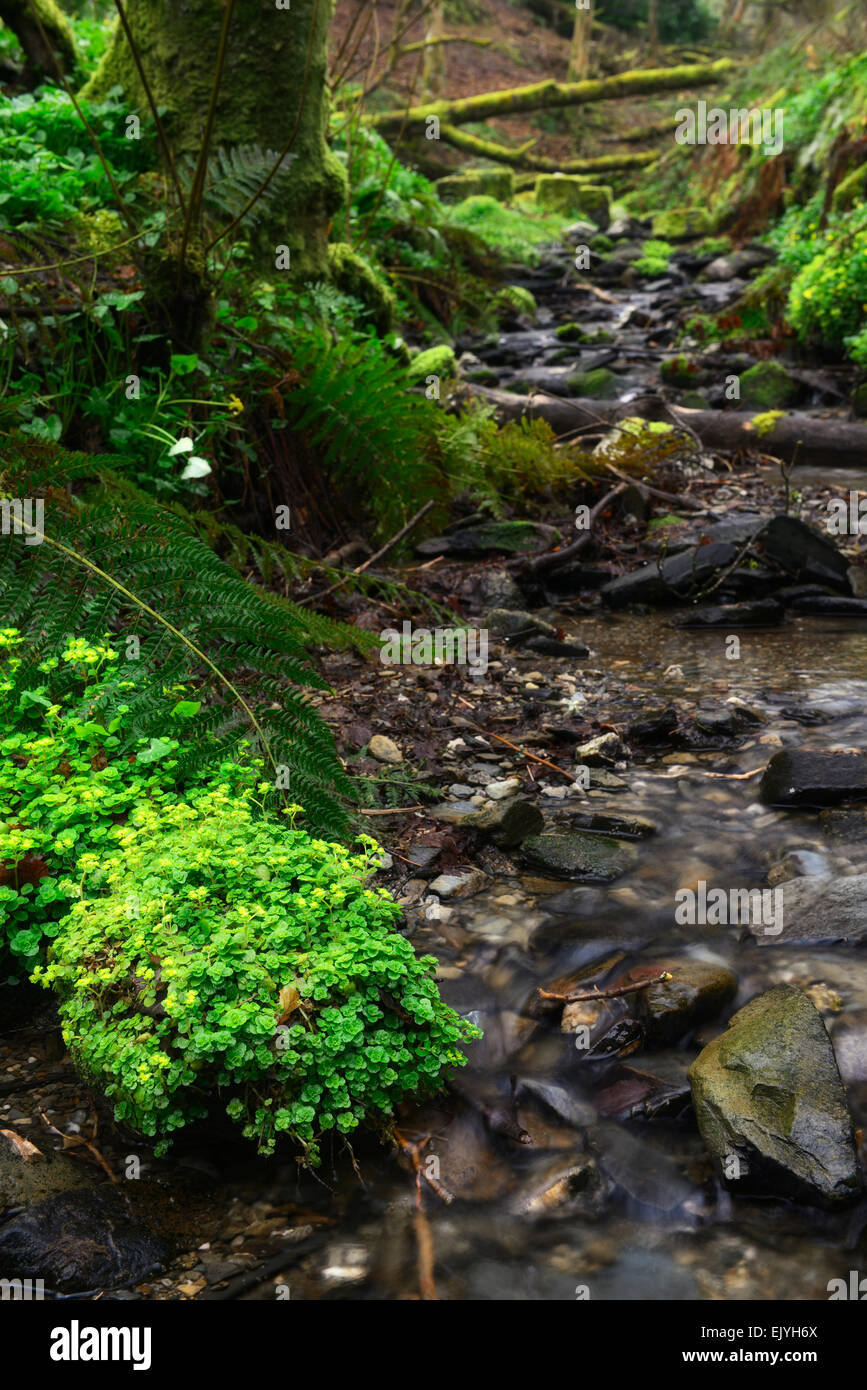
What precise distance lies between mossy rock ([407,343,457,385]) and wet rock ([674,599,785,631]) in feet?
9.81

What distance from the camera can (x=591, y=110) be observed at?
3041 centimetres

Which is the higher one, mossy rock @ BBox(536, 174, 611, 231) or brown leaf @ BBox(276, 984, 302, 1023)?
mossy rock @ BBox(536, 174, 611, 231)

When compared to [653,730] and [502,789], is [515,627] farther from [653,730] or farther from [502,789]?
[502,789]

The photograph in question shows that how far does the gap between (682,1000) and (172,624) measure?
6.09ft

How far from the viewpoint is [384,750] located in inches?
159

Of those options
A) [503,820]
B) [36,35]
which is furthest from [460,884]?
[36,35]

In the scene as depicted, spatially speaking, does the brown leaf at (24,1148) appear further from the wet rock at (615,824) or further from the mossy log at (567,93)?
the mossy log at (567,93)

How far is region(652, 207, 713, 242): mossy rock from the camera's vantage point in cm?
2016

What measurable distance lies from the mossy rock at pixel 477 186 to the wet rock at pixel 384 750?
17313 millimetres

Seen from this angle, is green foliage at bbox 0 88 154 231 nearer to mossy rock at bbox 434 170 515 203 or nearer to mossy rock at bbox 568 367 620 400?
mossy rock at bbox 568 367 620 400

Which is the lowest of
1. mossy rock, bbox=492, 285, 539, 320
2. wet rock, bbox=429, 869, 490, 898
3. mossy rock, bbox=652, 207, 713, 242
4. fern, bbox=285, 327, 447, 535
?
wet rock, bbox=429, 869, 490, 898

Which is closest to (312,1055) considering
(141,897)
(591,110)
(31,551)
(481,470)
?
(141,897)

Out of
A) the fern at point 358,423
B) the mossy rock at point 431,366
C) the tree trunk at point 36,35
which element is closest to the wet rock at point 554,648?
the fern at point 358,423

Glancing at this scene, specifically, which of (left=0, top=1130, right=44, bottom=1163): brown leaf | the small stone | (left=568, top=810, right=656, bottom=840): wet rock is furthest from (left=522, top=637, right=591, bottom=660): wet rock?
(left=0, top=1130, right=44, bottom=1163): brown leaf
